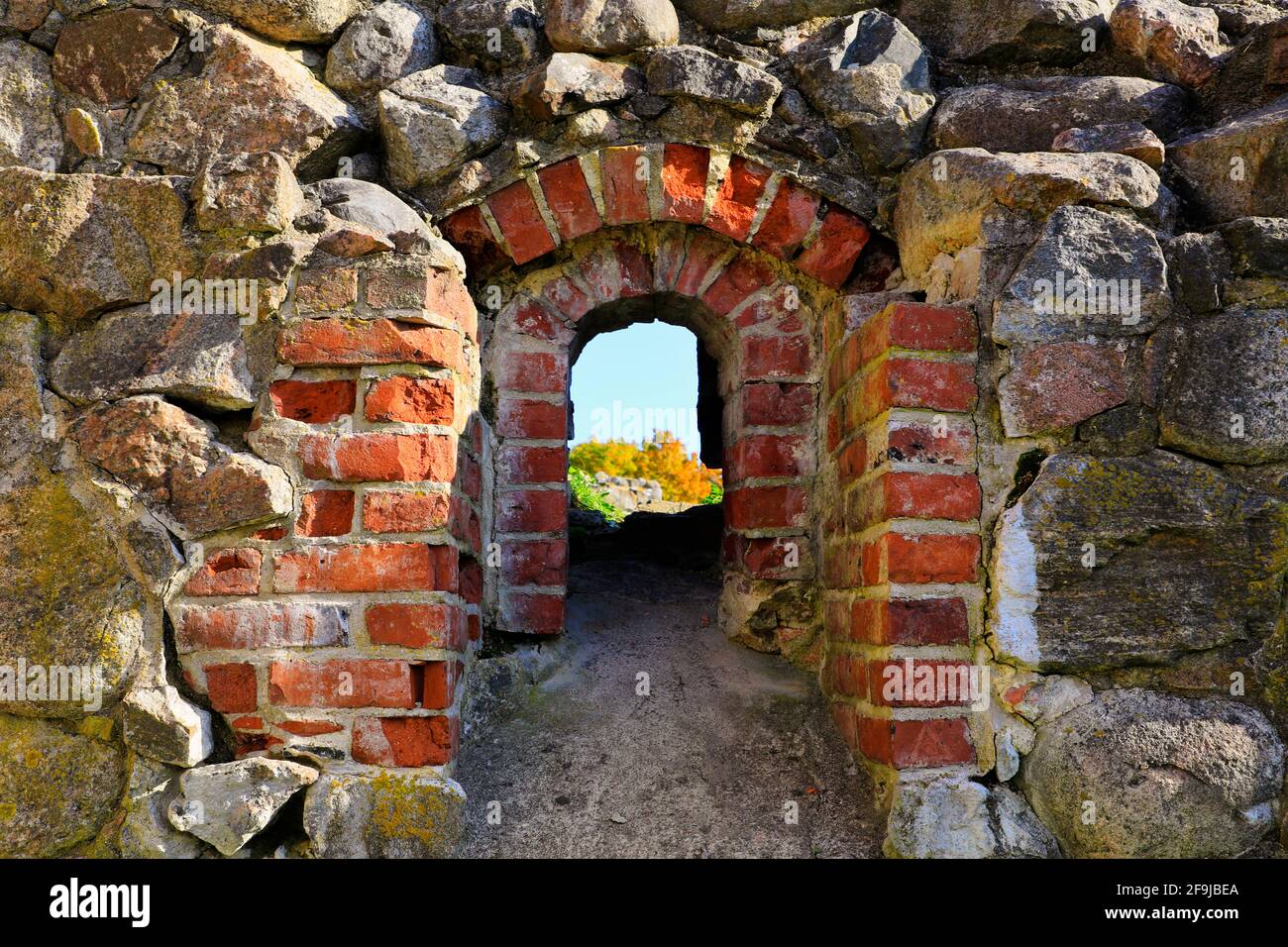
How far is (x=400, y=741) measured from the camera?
80.7 inches

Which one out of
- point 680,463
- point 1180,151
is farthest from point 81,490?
point 680,463

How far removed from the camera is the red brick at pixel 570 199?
2420 millimetres

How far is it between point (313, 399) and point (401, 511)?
1.06 ft

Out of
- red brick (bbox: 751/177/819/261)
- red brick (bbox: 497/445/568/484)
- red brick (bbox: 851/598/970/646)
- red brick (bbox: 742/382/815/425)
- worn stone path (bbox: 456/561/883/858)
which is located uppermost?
red brick (bbox: 751/177/819/261)

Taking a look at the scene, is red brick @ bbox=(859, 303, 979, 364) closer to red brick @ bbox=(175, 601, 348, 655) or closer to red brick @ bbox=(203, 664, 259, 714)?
red brick @ bbox=(175, 601, 348, 655)

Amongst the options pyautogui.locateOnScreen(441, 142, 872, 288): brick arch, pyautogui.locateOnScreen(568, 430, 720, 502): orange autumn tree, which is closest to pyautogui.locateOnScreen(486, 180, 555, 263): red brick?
pyautogui.locateOnScreen(441, 142, 872, 288): brick arch

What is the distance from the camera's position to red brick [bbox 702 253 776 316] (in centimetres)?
261

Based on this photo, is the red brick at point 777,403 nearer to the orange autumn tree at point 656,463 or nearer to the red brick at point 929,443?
the red brick at point 929,443

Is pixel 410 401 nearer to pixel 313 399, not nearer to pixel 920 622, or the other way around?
pixel 313 399

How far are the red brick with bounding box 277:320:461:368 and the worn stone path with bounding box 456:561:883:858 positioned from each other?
772mm

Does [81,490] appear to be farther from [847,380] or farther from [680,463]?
[680,463]

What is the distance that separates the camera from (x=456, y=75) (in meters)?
2.43

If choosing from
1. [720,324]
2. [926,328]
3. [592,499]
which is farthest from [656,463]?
[926,328]

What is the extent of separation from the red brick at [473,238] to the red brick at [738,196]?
54 centimetres
